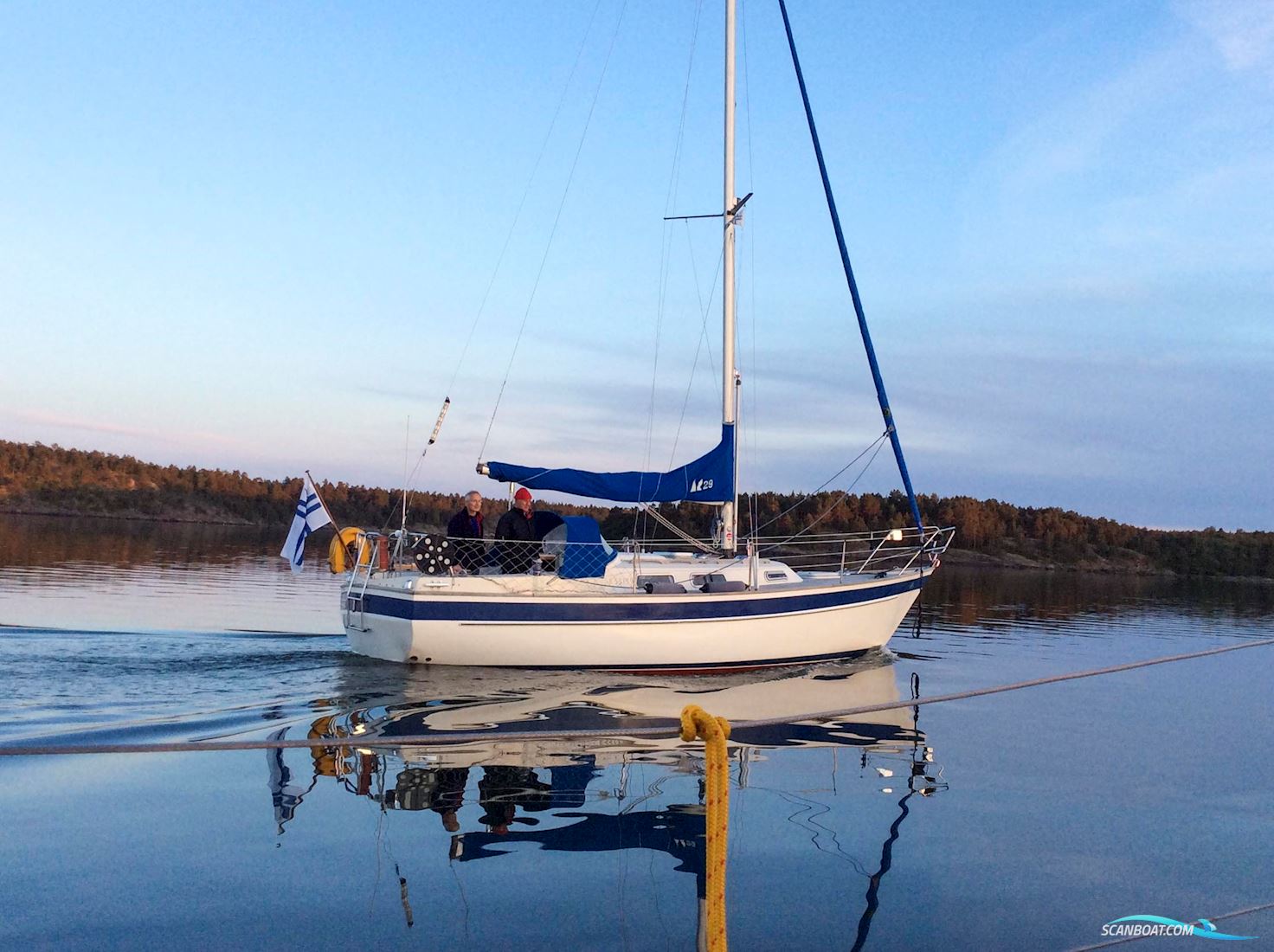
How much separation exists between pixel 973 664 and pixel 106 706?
13.7 meters

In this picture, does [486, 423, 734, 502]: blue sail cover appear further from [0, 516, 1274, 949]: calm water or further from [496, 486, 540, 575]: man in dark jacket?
[0, 516, 1274, 949]: calm water

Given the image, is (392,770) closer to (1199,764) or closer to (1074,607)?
(1199,764)

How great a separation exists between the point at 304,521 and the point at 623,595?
476 cm

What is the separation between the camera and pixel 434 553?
46.9 feet

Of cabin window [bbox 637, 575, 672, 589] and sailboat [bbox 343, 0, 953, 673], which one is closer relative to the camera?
sailboat [bbox 343, 0, 953, 673]

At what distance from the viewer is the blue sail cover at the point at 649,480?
599 inches

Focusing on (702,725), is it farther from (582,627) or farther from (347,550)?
(347,550)

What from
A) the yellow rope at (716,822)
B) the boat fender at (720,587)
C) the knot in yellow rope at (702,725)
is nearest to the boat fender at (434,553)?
the boat fender at (720,587)

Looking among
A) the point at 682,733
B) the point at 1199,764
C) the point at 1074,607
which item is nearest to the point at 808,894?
the point at 682,733

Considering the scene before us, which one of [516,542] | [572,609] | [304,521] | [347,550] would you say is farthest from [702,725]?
[347,550]

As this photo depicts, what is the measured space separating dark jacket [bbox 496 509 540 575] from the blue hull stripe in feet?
2.28

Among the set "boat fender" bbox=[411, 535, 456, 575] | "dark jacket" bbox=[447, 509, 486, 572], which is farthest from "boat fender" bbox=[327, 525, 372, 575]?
"dark jacket" bbox=[447, 509, 486, 572]

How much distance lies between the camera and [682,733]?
14.1 ft

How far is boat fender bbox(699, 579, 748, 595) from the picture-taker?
48.4 ft
